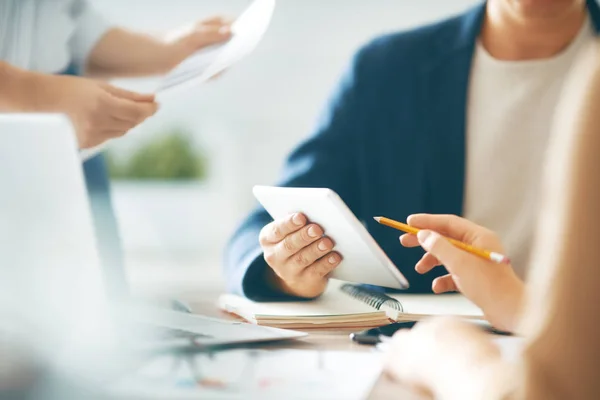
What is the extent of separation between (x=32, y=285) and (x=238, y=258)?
1.26 ft

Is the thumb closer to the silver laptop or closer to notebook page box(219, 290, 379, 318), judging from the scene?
notebook page box(219, 290, 379, 318)

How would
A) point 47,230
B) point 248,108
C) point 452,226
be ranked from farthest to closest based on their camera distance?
point 248,108 → point 452,226 → point 47,230

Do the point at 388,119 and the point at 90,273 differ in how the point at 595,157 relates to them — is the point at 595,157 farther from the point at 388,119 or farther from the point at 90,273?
the point at 388,119

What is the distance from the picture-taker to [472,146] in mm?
961

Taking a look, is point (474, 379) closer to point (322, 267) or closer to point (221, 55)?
point (322, 267)

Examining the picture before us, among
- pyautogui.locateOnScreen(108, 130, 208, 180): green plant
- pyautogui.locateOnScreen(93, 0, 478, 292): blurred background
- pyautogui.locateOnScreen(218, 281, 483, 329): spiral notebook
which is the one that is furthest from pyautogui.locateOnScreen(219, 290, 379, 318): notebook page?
pyautogui.locateOnScreen(93, 0, 478, 292): blurred background

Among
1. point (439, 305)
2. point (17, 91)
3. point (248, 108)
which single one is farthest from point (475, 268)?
point (248, 108)

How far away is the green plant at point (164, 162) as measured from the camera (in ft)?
5.24

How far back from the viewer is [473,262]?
60 cm

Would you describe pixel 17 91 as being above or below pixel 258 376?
above

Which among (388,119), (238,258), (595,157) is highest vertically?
(595,157)

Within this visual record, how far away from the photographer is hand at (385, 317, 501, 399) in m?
0.36

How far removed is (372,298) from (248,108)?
5.31ft

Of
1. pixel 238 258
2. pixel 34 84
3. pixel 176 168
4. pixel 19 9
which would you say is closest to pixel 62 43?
pixel 19 9
